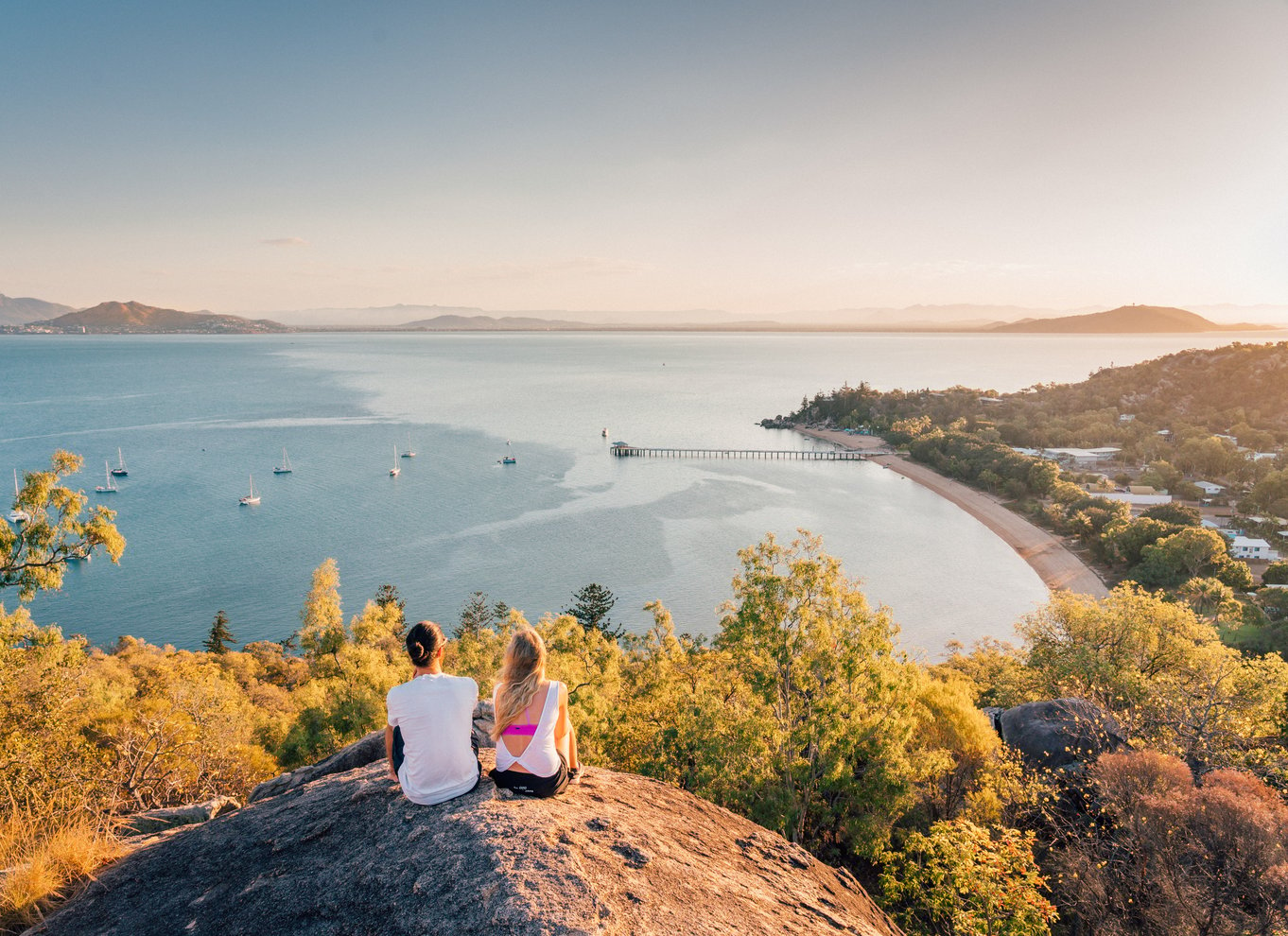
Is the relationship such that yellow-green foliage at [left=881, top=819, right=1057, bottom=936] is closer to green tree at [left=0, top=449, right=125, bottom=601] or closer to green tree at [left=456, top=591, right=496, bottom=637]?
green tree at [left=0, top=449, right=125, bottom=601]

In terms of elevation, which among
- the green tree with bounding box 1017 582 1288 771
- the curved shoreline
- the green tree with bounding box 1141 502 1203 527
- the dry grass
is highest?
the dry grass

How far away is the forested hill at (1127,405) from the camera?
106 m

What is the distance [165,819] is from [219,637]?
43550mm

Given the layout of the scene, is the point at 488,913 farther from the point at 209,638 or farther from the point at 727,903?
the point at 209,638

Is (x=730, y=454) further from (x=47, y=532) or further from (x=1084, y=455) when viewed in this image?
(x=47, y=532)

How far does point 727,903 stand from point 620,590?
48.0 metres

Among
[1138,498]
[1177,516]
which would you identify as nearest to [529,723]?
[1177,516]

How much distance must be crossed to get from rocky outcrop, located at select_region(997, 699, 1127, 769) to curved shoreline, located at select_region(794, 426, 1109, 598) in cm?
3879

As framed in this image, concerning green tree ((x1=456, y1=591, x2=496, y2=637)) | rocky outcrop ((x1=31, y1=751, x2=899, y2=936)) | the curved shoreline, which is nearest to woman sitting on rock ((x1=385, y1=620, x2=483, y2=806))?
rocky outcrop ((x1=31, y1=751, x2=899, y2=936))

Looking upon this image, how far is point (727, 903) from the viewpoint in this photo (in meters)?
5.51

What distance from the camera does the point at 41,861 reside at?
5234 mm

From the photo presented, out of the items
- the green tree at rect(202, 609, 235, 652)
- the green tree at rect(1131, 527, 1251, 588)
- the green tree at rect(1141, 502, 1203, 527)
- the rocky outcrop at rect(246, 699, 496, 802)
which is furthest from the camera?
the green tree at rect(1141, 502, 1203, 527)

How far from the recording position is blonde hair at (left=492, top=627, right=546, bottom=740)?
5.28 meters

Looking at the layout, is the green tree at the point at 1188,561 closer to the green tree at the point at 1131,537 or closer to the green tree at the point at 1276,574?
the green tree at the point at 1276,574
